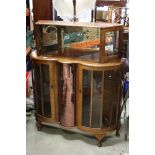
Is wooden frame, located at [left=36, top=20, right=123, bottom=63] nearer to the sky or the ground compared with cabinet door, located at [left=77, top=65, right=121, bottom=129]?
nearer to the sky

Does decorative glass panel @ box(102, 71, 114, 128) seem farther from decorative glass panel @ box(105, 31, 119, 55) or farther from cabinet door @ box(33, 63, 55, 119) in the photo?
cabinet door @ box(33, 63, 55, 119)

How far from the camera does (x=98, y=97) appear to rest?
6.79ft

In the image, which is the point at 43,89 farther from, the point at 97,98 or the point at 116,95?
the point at 116,95

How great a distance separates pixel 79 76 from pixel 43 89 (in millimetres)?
416

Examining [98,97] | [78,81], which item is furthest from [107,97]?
[78,81]

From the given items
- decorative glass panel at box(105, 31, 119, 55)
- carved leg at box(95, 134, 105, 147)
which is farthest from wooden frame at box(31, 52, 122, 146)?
decorative glass panel at box(105, 31, 119, 55)

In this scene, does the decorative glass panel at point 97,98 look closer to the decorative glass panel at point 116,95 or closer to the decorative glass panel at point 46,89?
the decorative glass panel at point 116,95

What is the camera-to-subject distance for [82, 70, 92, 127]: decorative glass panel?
204cm

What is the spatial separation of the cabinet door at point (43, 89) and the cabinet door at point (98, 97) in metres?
0.29

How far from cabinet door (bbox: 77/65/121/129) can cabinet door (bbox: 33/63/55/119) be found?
0.29 metres

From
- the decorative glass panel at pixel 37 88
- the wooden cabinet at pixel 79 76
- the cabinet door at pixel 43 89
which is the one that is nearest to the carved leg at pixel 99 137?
the wooden cabinet at pixel 79 76

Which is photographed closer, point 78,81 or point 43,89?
point 78,81
